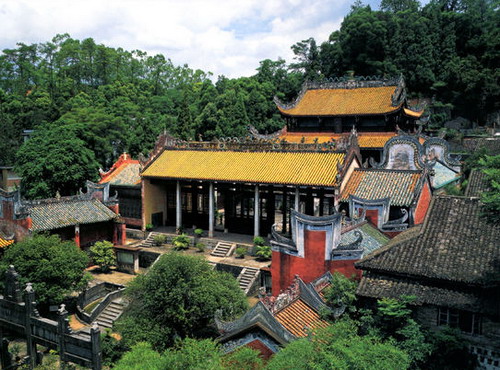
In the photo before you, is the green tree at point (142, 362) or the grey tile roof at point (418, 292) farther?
the grey tile roof at point (418, 292)

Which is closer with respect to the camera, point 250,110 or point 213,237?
point 213,237

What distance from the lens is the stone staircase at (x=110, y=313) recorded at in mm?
17828

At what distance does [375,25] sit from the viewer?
5569cm

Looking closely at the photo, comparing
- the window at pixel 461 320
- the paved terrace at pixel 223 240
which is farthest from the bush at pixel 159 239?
the window at pixel 461 320

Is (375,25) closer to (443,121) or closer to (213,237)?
(443,121)

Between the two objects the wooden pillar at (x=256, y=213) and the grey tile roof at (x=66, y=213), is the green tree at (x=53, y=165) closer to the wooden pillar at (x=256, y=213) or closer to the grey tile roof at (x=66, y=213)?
the grey tile roof at (x=66, y=213)

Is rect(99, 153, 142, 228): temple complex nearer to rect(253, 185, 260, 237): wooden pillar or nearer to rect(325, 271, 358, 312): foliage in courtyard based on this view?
rect(253, 185, 260, 237): wooden pillar

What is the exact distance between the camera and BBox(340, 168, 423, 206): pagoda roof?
737 inches

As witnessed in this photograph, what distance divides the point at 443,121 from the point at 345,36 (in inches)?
717

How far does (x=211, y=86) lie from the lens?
162 feet

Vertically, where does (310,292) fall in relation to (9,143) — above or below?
below

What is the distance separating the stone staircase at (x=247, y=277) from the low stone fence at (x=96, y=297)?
5.36 metres

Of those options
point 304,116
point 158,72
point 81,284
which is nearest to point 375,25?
point 304,116

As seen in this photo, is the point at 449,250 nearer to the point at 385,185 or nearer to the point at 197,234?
the point at 385,185
